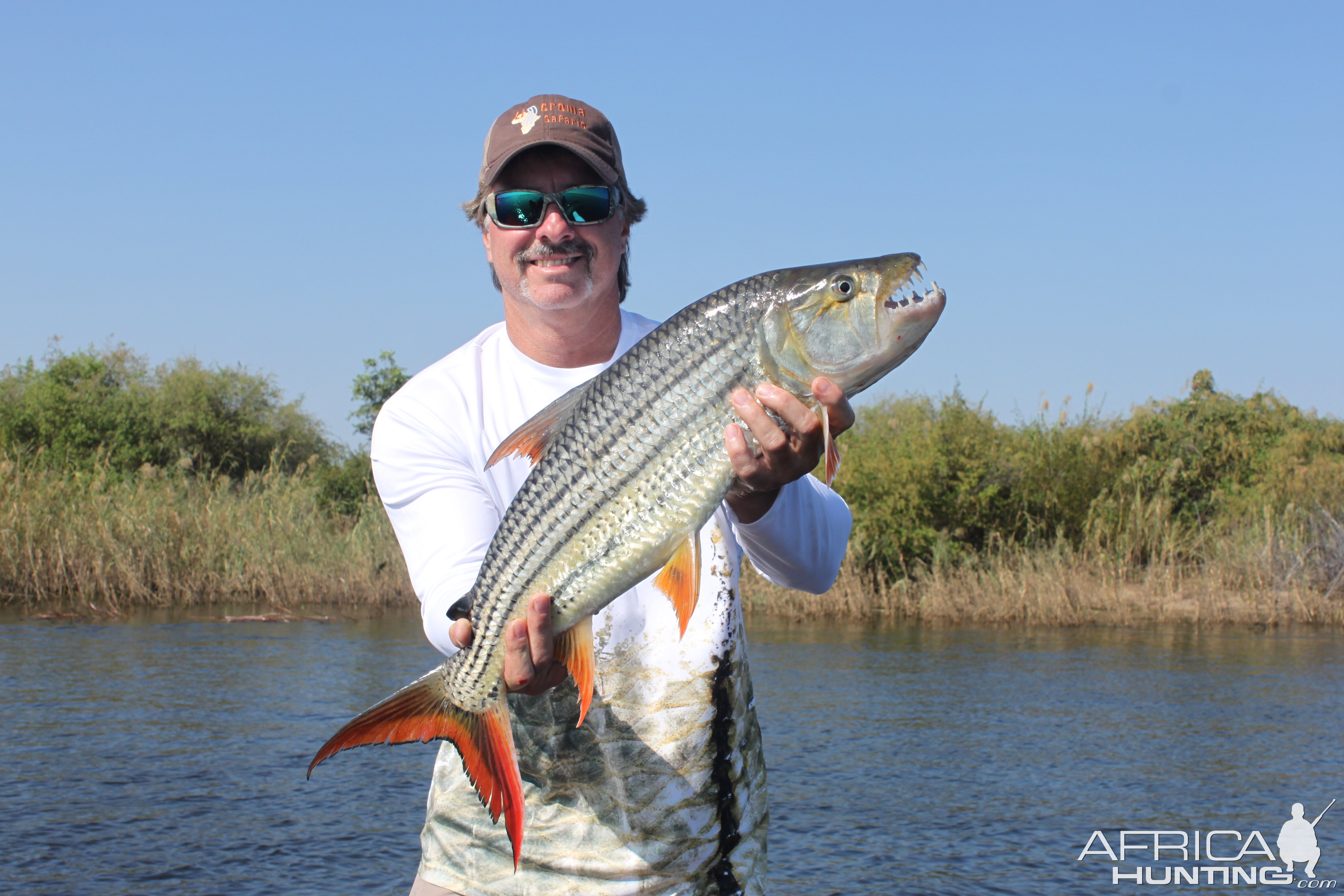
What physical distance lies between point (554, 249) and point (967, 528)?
2212 centimetres

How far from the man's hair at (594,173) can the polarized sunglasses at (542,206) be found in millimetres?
68

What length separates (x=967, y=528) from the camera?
81.4 feet

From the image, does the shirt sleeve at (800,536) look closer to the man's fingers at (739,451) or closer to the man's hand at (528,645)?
the man's fingers at (739,451)

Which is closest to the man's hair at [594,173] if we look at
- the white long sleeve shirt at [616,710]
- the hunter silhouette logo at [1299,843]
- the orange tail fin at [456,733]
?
the white long sleeve shirt at [616,710]

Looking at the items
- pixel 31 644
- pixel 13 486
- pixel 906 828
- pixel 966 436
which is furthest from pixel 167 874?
pixel 966 436

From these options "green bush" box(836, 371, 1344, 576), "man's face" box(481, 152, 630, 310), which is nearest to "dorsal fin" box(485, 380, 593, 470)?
"man's face" box(481, 152, 630, 310)

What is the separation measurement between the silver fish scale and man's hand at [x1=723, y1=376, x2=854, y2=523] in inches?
1.7

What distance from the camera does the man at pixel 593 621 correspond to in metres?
3.46

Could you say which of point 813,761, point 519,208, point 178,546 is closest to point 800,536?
point 519,208

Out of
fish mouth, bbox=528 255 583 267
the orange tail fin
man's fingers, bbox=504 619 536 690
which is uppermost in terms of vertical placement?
fish mouth, bbox=528 255 583 267

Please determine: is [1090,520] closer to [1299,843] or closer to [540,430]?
[1299,843]

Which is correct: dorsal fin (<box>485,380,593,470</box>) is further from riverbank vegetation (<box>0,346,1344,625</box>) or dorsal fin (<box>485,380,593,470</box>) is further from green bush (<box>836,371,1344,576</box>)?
green bush (<box>836,371,1344,576</box>)

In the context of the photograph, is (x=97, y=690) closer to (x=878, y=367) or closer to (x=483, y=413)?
(x=483, y=413)

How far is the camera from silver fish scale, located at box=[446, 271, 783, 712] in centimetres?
287
